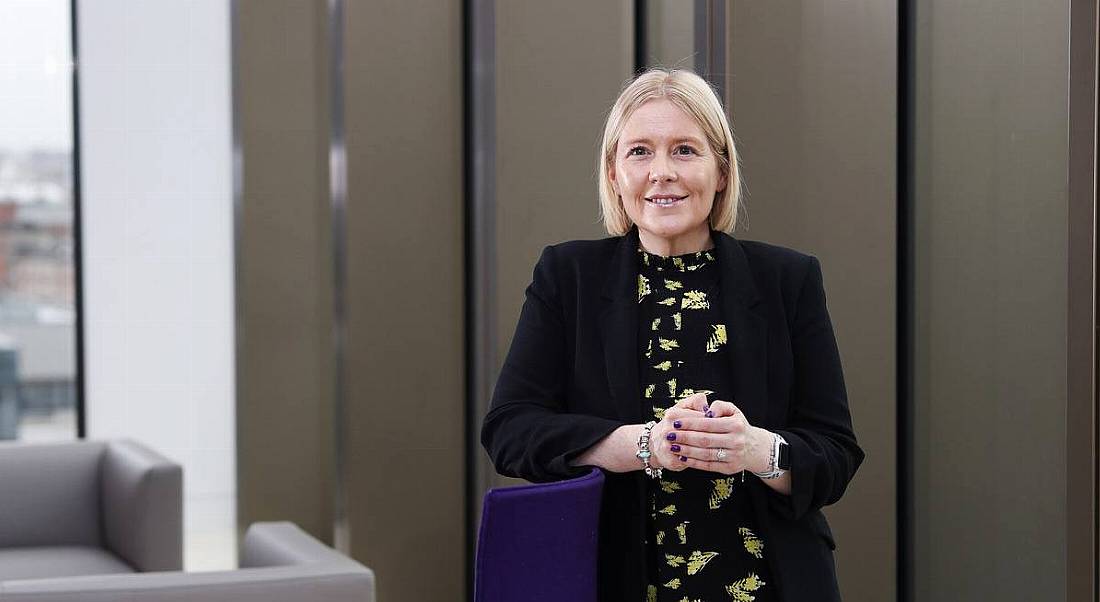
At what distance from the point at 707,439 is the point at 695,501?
15cm

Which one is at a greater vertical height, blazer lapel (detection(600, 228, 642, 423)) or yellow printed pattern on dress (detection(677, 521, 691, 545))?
blazer lapel (detection(600, 228, 642, 423))

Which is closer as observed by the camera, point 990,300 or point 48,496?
point 990,300

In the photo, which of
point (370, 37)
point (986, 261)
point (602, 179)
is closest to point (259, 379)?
point (370, 37)

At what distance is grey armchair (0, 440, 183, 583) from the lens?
13.8 ft

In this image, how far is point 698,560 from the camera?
1.35 m

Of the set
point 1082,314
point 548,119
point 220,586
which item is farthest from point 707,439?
point 548,119

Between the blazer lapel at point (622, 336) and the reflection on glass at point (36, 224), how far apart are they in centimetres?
482

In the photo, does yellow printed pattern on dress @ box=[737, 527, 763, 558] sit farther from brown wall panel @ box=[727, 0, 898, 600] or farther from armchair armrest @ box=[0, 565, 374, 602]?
brown wall panel @ box=[727, 0, 898, 600]

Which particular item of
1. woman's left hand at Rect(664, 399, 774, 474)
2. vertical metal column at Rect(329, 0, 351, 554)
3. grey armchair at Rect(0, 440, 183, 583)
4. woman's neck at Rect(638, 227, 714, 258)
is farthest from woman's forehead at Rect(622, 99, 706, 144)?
grey armchair at Rect(0, 440, 183, 583)

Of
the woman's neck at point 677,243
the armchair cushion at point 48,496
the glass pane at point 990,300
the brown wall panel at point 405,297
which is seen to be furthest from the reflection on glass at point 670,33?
the armchair cushion at point 48,496

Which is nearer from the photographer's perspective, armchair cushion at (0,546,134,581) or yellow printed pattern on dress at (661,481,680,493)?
yellow printed pattern on dress at (661,481,680,493)

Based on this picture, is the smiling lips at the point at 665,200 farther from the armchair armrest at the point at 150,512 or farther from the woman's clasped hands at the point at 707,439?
the armchair armrest at the point at 150,512

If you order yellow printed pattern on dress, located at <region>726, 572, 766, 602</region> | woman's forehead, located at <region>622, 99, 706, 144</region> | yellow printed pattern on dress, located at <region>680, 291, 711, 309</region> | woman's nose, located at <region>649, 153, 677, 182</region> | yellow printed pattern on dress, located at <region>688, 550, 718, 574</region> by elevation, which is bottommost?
yellow printed pattern on dress, located at <region>726, 572, 766, 602</region>

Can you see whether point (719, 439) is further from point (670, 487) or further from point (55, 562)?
point (55, 562)
